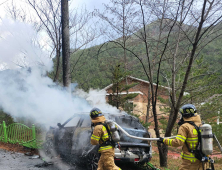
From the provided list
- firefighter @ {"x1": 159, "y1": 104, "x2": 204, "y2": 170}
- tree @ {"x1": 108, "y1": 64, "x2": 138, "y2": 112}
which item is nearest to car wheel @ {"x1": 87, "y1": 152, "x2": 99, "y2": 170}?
firefighter @ {"x1": 159, "y1": 104, "x2": 204, "y2": 170}

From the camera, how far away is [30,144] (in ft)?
27.8

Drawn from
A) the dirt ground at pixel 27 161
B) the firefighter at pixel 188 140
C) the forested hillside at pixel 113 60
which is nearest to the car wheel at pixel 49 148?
the dirt ground at pixel 27 161

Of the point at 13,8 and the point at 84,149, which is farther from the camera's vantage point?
the point at 13,8

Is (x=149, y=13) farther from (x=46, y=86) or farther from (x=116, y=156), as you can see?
(x=46, y=86)

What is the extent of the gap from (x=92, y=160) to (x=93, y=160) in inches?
1.0

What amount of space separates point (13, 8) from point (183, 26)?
9907mm

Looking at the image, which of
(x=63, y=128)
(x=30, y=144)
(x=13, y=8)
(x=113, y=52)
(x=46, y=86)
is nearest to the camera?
(x=63, y=128)

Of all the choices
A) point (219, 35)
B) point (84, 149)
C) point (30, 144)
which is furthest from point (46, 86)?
point (219, 35)

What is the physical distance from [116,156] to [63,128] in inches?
86.3

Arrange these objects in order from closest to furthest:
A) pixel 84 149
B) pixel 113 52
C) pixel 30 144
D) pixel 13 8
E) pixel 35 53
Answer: pixel 84 149 → pixel 30 144 → pixel 35 53 → pixel 13 8 → pixel 113 52

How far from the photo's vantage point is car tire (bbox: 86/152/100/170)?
5469mm

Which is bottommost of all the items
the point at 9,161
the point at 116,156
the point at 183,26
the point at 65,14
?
the point at 9,161

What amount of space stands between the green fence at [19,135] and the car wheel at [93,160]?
3.59 metres

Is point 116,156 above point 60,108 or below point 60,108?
below
